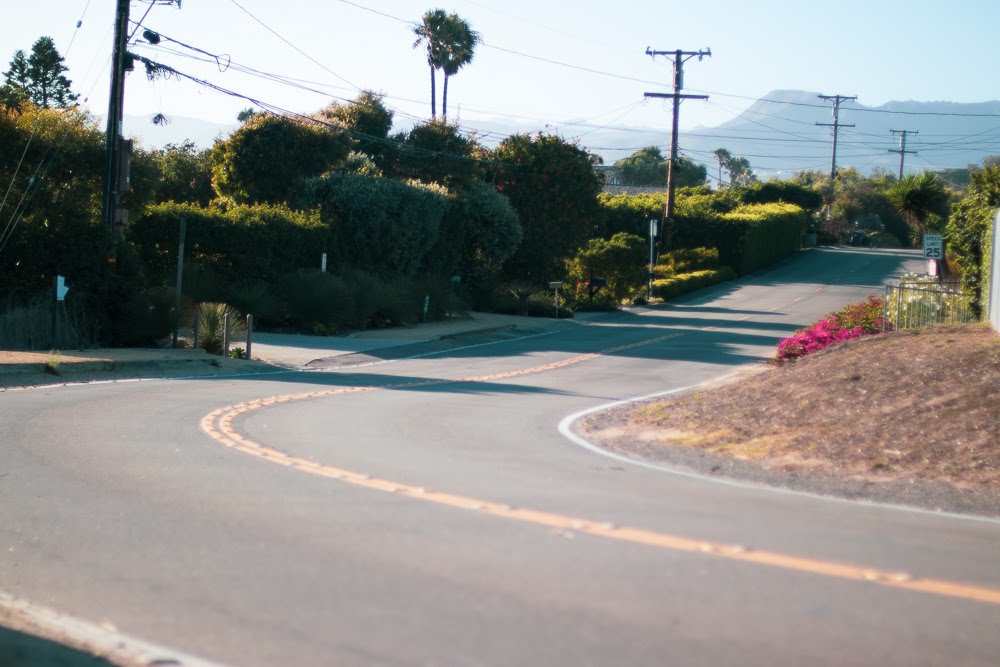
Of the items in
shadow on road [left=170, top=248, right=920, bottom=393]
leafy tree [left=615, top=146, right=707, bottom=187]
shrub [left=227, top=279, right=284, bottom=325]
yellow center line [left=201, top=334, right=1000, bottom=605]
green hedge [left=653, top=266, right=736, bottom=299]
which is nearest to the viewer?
yellow center line [left=201, top=334, right=1000, bottom=605]

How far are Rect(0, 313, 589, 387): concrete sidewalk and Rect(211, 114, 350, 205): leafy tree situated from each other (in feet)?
37.7

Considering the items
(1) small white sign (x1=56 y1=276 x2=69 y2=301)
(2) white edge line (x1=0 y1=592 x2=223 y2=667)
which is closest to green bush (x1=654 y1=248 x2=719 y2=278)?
(1) small white sign (x1=56 y1=276 x2=69 y2=301)

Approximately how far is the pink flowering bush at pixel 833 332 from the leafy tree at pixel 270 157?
22.7 metres

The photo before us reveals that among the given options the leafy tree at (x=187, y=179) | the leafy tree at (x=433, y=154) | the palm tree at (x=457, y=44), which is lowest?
the leafy tree at (x=187, y=179)

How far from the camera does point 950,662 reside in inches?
198

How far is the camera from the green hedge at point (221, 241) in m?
28.1

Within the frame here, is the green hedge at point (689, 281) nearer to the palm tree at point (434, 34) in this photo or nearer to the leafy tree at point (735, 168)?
the palm tree at point (434, 34)

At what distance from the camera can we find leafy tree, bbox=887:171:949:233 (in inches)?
960

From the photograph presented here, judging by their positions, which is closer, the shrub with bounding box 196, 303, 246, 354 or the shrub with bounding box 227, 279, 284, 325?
the shrub with bounding box 196, 303, 246, 354

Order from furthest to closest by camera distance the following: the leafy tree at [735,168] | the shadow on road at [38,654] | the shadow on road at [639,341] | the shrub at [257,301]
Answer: the leafy tree at [735,168], the shrub at [257,301], the shadow on road at [639,341], the shadow on road at [38,654]

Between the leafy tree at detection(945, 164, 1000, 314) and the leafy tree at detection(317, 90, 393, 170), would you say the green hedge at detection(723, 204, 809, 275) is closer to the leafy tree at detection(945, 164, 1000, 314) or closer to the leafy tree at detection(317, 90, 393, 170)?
the leafy tree at detection(317, 90, 393, 170)

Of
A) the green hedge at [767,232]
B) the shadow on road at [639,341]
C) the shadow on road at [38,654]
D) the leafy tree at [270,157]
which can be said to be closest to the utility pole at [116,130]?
the shadow on road at [639,341]

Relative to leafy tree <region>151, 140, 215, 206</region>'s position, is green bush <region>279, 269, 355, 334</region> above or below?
below

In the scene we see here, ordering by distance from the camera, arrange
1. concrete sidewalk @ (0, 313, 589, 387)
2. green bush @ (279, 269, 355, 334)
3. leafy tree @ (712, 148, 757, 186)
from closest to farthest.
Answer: concrete sidewalk @ (0, 313, 589, 387) → green bush @ (279, 269, 355, 334) → leafy tree @ (712, 148, 757, 186)
